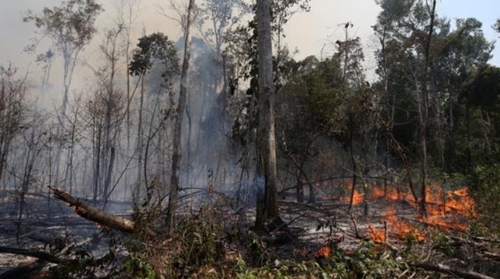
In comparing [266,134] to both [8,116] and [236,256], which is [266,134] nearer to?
[236,256]

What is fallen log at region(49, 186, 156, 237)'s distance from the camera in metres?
5.19

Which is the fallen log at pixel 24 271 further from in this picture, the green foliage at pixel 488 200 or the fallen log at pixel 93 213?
the green foliage at pixel 488 200

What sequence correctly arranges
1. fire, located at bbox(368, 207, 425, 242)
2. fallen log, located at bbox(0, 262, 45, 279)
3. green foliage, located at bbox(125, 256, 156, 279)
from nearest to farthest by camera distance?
green foliage, located at bbox(125, 256, 156, 279), fallen log, located at bbox(0, 262, 45, 279), fire, located at bbox(368, 207, 425, 242)

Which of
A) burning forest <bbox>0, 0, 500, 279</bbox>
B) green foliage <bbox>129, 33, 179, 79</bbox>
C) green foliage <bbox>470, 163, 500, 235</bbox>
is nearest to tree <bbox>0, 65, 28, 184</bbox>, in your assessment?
burning forest <bbox>0, 0, 500, 279</bbox>

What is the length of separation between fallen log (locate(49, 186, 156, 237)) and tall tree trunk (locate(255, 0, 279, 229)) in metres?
3.27

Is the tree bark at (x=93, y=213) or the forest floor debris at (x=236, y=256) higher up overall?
the tree bark at (x=93, y=213)

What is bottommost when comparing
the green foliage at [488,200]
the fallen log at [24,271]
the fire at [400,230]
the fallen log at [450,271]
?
the fallen log at [24,271]

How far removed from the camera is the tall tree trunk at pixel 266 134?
9.00 metres

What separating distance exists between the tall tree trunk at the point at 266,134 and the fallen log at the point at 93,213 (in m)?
3.27

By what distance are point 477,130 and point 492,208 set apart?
17.1 metres

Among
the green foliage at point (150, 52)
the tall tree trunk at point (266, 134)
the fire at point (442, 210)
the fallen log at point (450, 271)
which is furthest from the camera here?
the green foliage at point (150, 52)

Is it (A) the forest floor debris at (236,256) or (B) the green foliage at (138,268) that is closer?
(B) the green foliage at (138,268)

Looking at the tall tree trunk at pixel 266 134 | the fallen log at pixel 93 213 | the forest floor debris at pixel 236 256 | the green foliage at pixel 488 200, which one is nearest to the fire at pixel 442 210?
the green foliage at pixel 488 200

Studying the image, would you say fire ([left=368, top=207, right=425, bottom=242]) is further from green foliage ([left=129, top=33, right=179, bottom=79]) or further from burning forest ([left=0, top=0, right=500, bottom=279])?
green foliage ([left=129, top=33, right=179, bottom=79])
